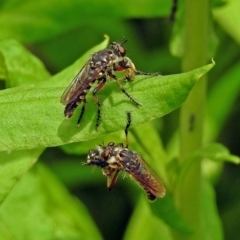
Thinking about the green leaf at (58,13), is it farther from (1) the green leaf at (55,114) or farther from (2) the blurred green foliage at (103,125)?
(1) the green leaf at (55,114)

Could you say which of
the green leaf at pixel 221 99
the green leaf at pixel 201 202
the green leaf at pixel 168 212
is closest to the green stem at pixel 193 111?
the green leaf at pixel 201 202

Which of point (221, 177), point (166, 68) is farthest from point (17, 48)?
point (221, 177)

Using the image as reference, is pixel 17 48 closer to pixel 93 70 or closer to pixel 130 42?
pixel 93 70

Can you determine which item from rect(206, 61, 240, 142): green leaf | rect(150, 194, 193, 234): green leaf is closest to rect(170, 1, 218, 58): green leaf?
rect(150, 194, 193, 234): green leaf

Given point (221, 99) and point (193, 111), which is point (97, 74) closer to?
point (193, 111)

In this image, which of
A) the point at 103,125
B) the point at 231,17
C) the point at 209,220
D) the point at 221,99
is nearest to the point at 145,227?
the point at 209,220

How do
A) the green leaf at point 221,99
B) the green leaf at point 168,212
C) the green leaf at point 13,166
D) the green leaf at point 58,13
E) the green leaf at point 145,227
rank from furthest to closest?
1. the green leaf at point 221,99
2. the green leaf at point 145,227
3. the green leaf at point 58,13
4. the green leaf at point 168,212
5. the green leaf at point 13,166
